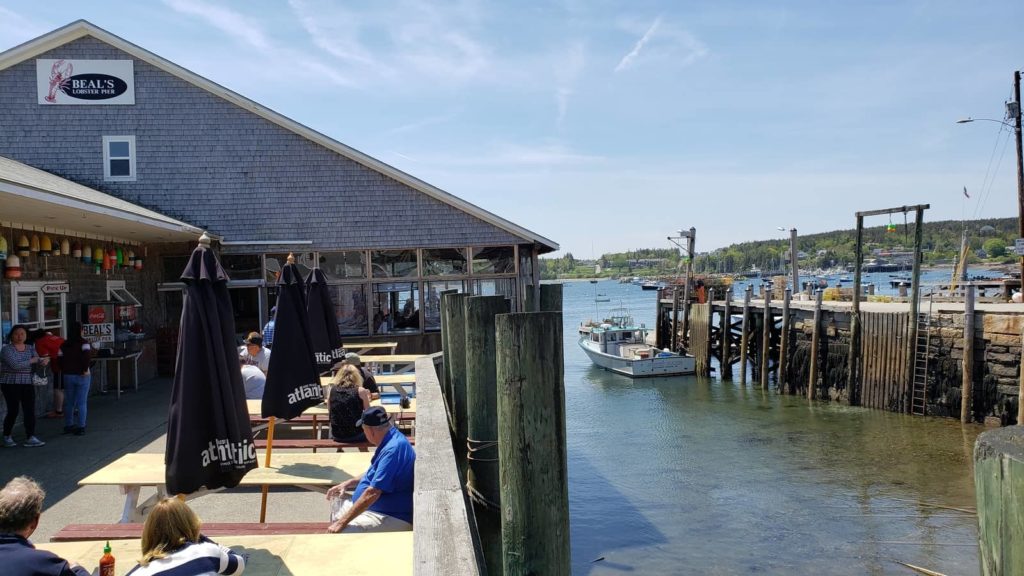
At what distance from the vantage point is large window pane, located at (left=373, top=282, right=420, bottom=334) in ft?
58.0

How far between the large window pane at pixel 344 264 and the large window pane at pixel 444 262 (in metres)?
1.45

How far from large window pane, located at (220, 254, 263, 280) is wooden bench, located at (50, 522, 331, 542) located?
13.3m

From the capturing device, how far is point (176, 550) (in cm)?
314

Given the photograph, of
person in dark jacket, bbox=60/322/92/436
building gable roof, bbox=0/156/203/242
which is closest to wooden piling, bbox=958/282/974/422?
building gable roof, bbox=0/156/203/242

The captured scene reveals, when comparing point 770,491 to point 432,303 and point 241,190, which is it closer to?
point 432,303

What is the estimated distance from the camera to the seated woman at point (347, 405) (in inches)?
270

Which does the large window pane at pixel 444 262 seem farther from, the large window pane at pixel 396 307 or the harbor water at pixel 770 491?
the harbor water at pixel 770 491

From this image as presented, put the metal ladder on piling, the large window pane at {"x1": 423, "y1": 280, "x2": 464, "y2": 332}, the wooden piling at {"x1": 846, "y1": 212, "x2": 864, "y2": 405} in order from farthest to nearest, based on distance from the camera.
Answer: the wooden piling at {"x1": 846, "y1": 212, "x2": 864, "y2": 405} → the metal ladder on piling → the large window pane at {"x1": 423, "y1": 280, "x2": 464, "y2": 332}

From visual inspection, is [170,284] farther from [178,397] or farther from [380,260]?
[178,397]

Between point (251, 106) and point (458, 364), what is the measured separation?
11699mm

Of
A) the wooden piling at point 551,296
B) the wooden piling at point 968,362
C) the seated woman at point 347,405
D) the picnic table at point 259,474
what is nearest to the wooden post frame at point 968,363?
the wooden piling at point 968,362

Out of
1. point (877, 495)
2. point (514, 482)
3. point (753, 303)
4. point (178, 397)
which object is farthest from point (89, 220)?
point (753, 303)

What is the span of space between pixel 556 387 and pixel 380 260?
14.3 m

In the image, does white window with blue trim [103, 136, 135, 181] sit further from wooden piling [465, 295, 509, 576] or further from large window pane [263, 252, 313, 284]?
wooden piling [465, 295, 509, 576]
